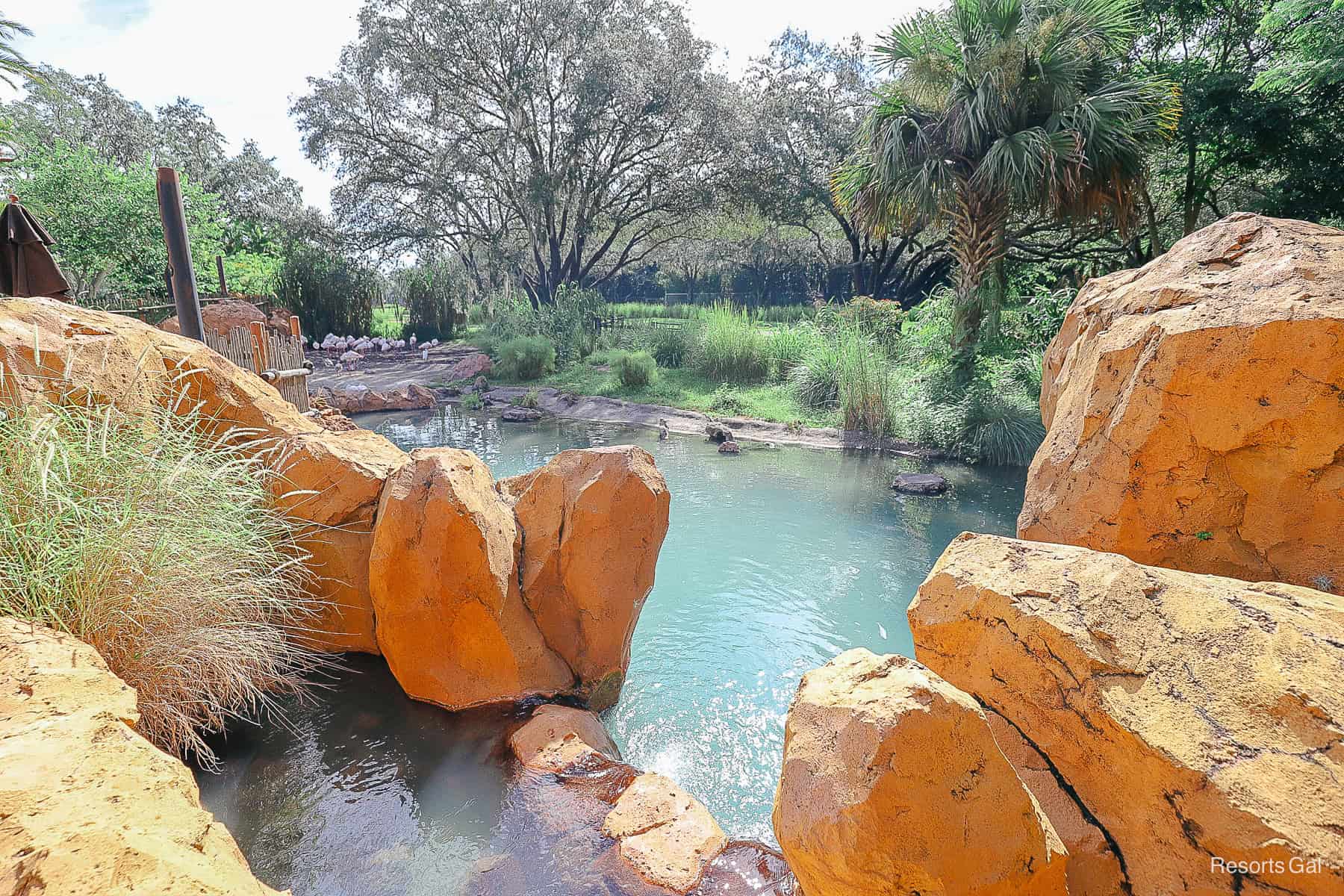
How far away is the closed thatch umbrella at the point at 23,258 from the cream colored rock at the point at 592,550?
4245 mm

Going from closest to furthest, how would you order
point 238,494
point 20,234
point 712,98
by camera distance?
1. point 238,494
2. point 20,234
3. point 712,98

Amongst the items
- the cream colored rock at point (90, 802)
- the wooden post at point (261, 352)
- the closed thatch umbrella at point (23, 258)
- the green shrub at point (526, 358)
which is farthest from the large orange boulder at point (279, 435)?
the green shrub at point (526, 358)

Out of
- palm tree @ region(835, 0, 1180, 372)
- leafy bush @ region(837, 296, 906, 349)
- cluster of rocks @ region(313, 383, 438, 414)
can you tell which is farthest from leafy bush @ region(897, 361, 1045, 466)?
cluster of rocks @ region(313, 383, 438, 414)

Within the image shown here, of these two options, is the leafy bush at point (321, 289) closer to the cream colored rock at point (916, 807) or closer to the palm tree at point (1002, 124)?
the palm tree at point (1002, 124)

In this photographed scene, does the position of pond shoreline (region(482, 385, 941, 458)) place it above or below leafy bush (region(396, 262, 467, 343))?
below

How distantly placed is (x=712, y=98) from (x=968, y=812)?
1606 centimetres

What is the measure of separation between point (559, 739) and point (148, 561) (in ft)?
5.44

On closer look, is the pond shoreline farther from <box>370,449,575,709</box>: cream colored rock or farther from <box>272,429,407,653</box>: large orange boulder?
<box>272,429,407,653</box>: large orange boulder

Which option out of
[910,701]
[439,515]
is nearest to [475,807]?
[439,515]

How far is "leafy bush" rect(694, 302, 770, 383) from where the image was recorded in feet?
43.1

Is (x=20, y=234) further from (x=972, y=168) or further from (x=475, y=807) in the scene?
(x=972, y=168)

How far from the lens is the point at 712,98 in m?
15.0

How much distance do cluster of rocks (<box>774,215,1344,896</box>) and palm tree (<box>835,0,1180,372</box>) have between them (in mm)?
6747

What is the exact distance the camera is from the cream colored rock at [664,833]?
7.11 feet
